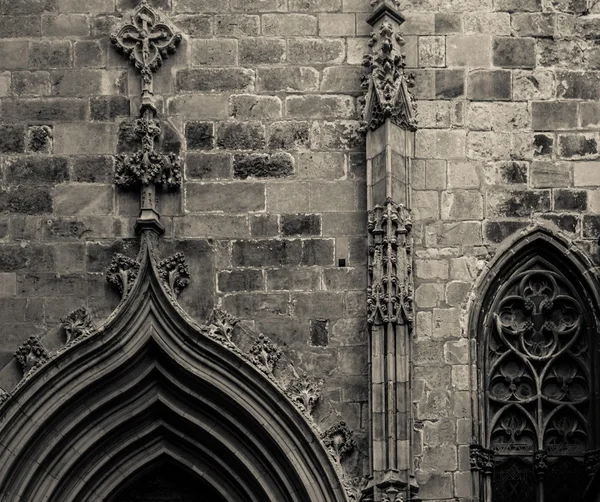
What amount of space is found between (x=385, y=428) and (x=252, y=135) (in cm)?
364

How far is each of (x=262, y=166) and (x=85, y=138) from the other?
6.51 ft

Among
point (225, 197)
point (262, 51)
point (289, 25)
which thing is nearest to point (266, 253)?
point (225, 197)

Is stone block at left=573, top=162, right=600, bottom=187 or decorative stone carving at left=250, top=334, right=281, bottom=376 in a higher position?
stone block at left=573, top=162, right=600, bottom=187

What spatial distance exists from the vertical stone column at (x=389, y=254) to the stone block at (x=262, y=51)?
0.99 m

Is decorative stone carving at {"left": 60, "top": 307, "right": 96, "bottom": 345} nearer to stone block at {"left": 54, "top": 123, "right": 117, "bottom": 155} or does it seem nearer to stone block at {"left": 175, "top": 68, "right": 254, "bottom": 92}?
stone block at {"left": 54, "top": 123, "right": 117, "bottom": 155}

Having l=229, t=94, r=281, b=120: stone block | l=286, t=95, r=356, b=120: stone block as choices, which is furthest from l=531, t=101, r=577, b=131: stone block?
l=229, t=94, r=281, b=120: stone block

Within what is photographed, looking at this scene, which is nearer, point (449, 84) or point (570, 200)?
point (570, 200)

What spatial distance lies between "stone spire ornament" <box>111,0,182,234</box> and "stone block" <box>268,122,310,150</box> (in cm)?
106

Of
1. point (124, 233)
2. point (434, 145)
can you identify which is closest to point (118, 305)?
point (124, 233)

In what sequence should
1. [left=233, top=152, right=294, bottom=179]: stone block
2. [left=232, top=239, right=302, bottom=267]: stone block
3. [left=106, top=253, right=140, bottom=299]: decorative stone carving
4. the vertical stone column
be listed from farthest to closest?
1. [left=233, top=152, right=294, bottom=179]: stone block
2. [left=232, top=239, right=302, bottom=267]: stone block
3. [left=106, top=253, right=140, bottom=299]: decorative stone carving
4. the vertical stone column

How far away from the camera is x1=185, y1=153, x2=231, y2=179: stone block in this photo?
74.6ft

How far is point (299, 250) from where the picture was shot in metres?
22.5

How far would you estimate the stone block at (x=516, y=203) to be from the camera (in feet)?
74.3

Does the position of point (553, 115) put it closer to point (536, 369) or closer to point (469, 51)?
point (469, 51)
